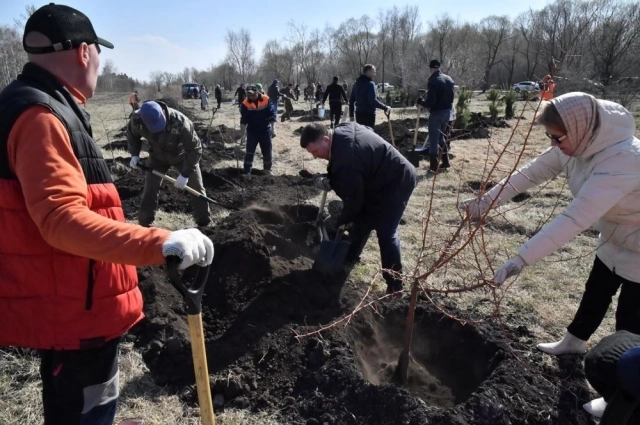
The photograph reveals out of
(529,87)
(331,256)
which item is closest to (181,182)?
(331,256)

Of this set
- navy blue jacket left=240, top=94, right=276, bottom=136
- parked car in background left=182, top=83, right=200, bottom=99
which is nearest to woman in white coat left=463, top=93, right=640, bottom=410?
navy blue jacket left=240, top=94, right=276, bottom=136

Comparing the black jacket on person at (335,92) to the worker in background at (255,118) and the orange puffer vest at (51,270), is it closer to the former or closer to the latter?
the worker in background at (255,118)

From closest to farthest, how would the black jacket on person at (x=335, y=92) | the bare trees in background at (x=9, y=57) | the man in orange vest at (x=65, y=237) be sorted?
the man in orange vest at (x=65, y=237)
the black jacket on person at (x=335, y=92)
the bare trees in background at (x=9, y=57)

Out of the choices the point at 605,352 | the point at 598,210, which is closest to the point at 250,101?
the point at 598,210

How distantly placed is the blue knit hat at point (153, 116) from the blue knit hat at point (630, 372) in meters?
4.75

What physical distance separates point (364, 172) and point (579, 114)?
6.16 ft

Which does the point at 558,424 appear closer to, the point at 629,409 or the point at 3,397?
the point at 629,409

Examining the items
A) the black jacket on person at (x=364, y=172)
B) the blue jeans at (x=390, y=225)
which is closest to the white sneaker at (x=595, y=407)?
the blue jeans at (x=390, y=225)

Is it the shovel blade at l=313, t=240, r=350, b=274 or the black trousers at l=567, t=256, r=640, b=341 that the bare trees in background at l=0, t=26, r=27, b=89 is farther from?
the black trousers at l=567, t=256, r=640, b=341

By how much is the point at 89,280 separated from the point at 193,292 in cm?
35

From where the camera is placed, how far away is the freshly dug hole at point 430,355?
307cm

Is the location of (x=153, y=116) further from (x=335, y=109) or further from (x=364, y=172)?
(x=335, y=109)

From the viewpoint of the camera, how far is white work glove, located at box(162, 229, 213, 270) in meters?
1.39

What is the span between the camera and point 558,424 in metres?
2.57
